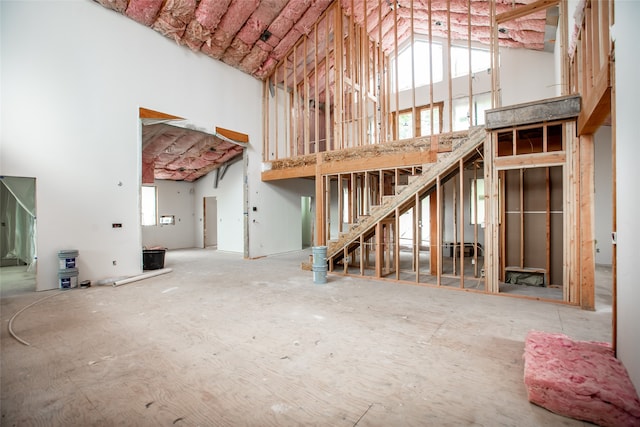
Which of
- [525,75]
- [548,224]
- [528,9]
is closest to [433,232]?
[548,224]

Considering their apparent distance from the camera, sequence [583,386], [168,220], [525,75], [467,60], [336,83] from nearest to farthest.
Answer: [583,386] → [336,83] → [525,75] → [467,60] → [168,220]

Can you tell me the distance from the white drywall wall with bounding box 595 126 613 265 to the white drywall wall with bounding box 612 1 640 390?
23.5ft

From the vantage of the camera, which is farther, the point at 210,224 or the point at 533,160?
the point at 210,224

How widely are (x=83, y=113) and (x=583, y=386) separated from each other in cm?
811

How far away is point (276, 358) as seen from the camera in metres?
2.84

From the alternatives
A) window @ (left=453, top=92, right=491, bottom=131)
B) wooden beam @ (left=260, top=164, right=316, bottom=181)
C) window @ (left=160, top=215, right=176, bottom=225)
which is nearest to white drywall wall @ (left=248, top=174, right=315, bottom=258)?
wooden beam @ (left=260, top=164, right=316, bottom=181)

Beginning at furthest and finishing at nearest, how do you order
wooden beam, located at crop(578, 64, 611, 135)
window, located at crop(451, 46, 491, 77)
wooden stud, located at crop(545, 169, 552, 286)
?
window, located at crop(451, 46, 491, 77) → wooden stud, located at crop(545, 169, 552, 286) → wooden beam, located at crop(578, 64, 611, 135)

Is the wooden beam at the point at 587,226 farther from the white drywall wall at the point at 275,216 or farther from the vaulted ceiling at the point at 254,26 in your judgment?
the white drywall wall at the point at 275,216

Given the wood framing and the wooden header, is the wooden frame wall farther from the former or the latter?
the wooden header

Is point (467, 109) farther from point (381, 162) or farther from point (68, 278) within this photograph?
point (68, 278)

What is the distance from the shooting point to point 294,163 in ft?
28.2

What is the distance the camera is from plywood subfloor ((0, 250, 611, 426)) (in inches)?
81.8

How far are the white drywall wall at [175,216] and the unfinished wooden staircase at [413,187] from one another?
7867 mm

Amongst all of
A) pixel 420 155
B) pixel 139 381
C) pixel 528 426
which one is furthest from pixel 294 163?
pixel 528 426
